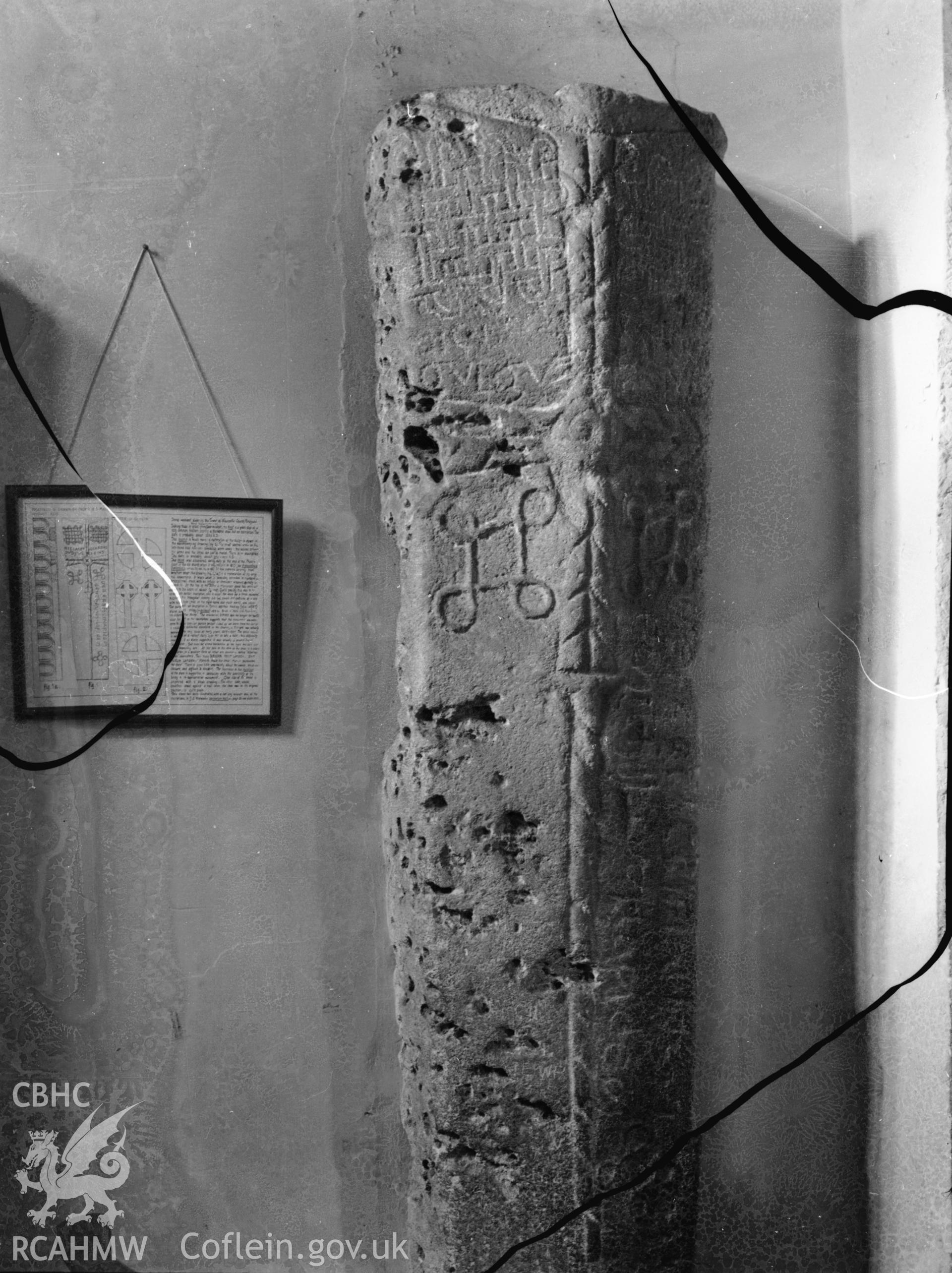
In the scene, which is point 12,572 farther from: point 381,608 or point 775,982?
point 775,982

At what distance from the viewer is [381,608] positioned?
239 cm

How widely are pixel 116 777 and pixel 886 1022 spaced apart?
69.2 inches

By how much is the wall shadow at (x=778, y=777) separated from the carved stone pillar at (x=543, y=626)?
0.13 metres

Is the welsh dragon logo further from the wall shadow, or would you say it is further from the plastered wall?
the wall shadow

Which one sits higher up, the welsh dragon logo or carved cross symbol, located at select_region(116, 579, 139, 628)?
carved cross symbol, located at select_region(116, 579, 139, 628)

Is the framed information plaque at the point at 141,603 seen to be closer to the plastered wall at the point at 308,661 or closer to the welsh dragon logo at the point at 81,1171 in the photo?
the plastered wall at the point at 308,661

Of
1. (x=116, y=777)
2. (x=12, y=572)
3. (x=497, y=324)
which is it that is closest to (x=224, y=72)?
(x=497, y=324)

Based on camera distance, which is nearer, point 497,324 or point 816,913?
point 497,324

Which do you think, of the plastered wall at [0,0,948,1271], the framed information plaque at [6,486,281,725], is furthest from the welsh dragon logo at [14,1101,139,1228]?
the framed information plaque at [6,486,281,725]

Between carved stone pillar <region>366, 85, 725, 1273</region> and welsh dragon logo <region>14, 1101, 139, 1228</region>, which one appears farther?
welsh dragon logo <region>14, 1101, 139, 1228</region>

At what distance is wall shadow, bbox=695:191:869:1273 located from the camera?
7.49 ft

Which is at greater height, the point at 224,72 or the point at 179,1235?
the point at 224,72

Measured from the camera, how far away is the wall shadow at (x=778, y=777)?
228 cm

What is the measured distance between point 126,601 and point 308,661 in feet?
1.33
